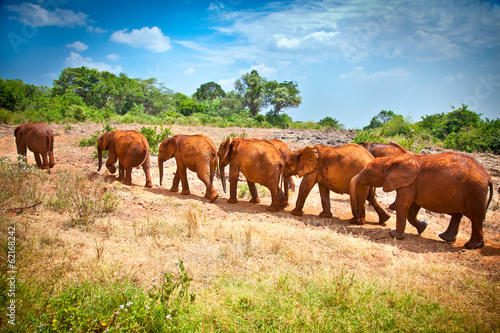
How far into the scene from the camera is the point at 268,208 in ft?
28.7

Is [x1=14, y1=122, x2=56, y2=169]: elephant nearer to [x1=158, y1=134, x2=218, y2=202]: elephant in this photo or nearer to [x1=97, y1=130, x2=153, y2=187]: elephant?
[x1=97, y1=130, x2=153, y2=187]: elephant

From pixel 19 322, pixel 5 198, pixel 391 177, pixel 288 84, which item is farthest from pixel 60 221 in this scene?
pixel 288 84

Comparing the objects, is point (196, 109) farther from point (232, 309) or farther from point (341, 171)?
point (232, 309)

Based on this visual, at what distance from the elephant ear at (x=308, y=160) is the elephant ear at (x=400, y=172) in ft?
6.47

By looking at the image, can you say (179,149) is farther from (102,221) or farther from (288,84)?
(288,84)

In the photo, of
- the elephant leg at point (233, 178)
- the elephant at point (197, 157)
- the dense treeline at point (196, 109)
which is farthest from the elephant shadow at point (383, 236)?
the dense treeline at point (196, 109)

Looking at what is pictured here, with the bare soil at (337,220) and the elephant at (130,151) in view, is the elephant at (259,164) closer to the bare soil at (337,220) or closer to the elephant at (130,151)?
the bare soil at (337,220)

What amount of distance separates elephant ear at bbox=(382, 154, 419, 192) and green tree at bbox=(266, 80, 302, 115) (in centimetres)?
4368

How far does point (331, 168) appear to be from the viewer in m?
8.20

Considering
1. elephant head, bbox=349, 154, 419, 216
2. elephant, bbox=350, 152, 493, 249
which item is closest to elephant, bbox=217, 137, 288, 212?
elephant head, bbox=349, 154, 419, 216

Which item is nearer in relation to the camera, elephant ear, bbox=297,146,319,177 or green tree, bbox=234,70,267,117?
elephant ear, bbox=297,146,319,177

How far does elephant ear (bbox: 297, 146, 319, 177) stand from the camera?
8.43 meters

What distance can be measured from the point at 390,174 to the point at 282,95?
4482 cm

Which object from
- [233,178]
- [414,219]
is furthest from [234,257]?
[233,178]
